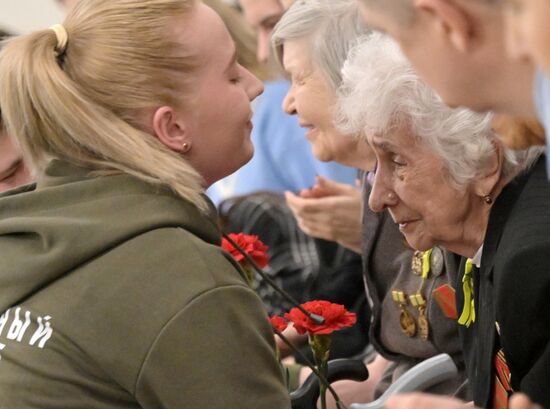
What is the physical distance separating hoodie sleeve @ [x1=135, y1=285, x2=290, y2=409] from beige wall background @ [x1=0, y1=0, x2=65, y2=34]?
440cm

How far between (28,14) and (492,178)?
14.0 feet

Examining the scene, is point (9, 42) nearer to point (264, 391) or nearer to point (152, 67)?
point (152, 67)

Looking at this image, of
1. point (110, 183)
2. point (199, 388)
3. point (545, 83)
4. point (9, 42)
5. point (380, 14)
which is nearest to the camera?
point (545, 83)

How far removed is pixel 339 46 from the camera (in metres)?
2.71

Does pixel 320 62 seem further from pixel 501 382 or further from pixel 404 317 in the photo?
pixel 501 382

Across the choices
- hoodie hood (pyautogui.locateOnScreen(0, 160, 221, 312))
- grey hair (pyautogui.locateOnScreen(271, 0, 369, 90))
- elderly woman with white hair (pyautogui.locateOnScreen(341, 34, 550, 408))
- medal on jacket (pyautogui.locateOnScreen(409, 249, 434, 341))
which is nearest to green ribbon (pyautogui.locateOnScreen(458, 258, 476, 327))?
elderly woman with white hair (pyautogui.locateOnScreen(341, 34, 550, 408))

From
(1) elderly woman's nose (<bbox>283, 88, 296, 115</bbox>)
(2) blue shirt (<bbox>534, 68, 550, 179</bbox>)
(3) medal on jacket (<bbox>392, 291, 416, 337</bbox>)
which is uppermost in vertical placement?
(2) blue shirt (<bbox>534, 68, 550, 179</bbox>)

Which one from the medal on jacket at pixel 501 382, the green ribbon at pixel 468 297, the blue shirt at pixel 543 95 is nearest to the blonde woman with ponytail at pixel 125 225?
the medal on jacket at pixel 501 382

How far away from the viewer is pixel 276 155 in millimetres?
3916

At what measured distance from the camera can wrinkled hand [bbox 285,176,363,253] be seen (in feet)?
10.2

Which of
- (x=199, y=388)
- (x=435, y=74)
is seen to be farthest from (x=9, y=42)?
(x=435, y=74)

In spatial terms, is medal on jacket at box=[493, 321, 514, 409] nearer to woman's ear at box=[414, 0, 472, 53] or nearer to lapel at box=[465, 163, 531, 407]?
lapel at box=[465, 163, 531, 407]

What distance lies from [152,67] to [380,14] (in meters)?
0.70

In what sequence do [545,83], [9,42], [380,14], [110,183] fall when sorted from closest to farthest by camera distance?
[545,83] → [380,14] → [110,183] → [9,42]
